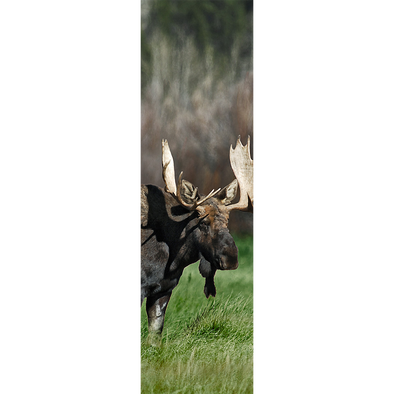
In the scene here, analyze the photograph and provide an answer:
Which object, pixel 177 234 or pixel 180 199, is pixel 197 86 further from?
pixel 177 234

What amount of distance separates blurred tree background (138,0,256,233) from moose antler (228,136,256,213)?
0.14 feet

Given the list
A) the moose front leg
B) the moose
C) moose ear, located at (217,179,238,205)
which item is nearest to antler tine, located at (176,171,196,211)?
the moose

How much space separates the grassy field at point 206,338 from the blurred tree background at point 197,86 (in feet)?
1.39

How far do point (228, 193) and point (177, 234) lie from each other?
18.5 inches

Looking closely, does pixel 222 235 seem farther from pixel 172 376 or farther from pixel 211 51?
pixel 211 51

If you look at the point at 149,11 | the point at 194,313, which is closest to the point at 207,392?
the point at 194,313

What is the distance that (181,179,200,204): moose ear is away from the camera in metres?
3.02

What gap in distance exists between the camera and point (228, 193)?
121 inches

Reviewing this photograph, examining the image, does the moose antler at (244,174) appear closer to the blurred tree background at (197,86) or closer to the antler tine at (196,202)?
the blurred tree background at (197,86)

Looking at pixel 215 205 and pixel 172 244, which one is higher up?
pixel 215 205

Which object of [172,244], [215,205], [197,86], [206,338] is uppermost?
[197,86]

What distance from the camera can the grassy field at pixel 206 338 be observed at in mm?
2990

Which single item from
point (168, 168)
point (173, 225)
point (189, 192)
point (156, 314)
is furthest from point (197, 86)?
point (156, 314)

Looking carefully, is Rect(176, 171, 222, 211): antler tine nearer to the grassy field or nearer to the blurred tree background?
the blurred tree background
